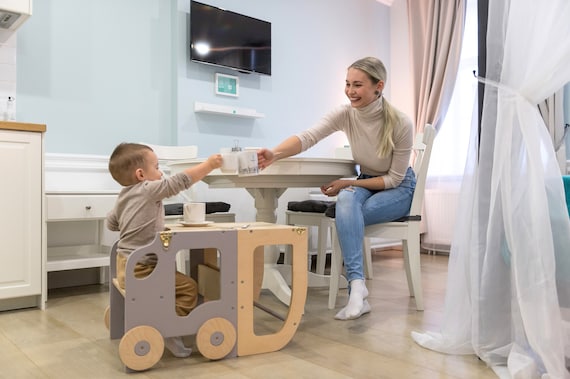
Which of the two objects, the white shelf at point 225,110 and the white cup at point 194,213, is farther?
the white shelf at point 225,110

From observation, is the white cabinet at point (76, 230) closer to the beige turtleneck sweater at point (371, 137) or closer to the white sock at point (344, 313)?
the beige turtleneck sweater at point (371, 137)

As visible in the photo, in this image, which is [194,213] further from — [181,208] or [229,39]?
[229,39]

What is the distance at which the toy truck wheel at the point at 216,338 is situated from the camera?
1.52m

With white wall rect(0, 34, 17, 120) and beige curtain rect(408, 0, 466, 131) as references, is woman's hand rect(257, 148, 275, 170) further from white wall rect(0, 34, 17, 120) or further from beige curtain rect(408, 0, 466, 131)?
beige curtain rect(408, 0, 466, 131)

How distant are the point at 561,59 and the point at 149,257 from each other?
1.32 metres

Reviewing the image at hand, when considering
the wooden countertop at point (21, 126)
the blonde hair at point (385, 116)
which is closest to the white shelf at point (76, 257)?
the wooden countertop at point (21, 126)

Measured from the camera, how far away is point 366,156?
89.4 inches

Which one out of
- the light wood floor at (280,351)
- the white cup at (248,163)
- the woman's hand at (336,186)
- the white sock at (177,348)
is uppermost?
the white cup at (248,163)

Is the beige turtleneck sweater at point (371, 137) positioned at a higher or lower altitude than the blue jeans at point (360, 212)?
higher

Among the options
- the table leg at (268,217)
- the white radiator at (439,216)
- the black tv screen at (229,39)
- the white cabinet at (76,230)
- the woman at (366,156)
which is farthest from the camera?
the white radiator at (439,216)

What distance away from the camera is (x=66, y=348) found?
1692mm

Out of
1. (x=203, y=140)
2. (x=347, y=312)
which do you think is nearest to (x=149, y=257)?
(x=347, y=312)

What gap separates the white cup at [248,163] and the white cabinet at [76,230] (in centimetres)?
122

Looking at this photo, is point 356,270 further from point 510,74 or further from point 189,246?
point 510,74
